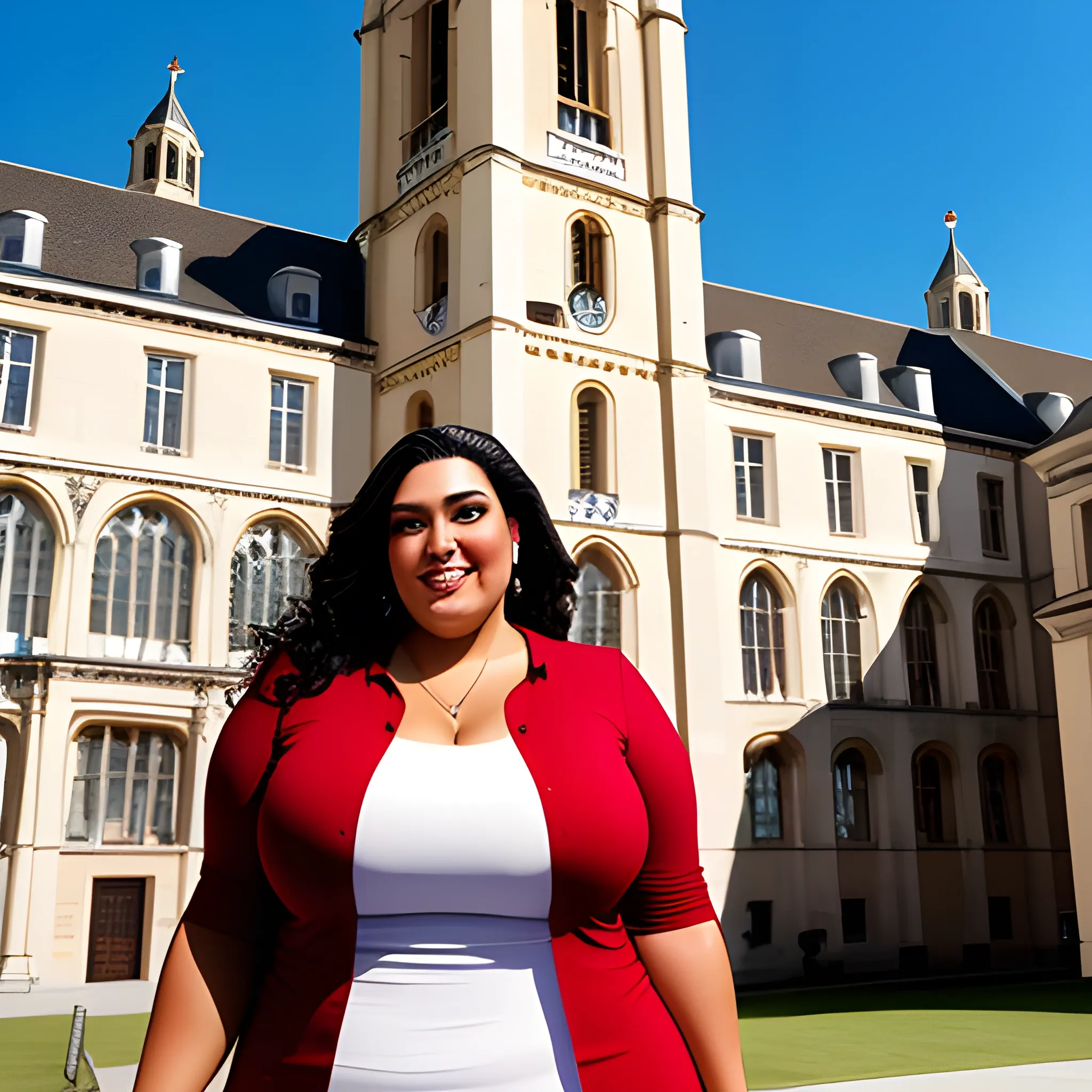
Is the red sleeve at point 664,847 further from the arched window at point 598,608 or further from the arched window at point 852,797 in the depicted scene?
the arched window at point 852,797

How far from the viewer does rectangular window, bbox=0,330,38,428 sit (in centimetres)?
2220

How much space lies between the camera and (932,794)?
94.9ft

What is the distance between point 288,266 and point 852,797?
1733 centimetres

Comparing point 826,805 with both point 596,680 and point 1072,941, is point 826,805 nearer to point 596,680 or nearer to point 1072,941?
point 1072,941

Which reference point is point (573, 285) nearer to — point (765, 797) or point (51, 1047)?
point (765, 797)

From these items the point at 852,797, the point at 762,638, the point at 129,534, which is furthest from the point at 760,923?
the point at 129,534

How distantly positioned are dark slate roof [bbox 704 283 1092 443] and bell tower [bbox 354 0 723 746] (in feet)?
20.1

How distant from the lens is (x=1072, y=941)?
28.8 meters

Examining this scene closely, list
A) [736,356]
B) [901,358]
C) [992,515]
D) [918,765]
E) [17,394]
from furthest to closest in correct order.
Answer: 1. [901,358]
2. [992,515]
3. [736,356]
4. [918,765]
5. [17,394]

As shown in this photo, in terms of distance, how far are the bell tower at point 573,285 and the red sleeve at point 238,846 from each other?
19747 millimetres

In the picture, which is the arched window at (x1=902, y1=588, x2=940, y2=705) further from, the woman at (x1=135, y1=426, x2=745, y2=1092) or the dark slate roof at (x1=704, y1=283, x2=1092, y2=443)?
the woman at (x1=135, y1=426, x2=745, y2=1092)

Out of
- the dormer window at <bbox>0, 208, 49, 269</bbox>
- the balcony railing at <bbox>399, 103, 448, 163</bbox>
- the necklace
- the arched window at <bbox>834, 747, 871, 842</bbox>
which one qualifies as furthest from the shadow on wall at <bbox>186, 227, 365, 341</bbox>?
the necklace

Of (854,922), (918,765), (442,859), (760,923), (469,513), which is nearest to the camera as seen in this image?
(442,859)

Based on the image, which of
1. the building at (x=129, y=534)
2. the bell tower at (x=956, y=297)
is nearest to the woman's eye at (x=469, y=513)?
the building at (x=129, y=534)
